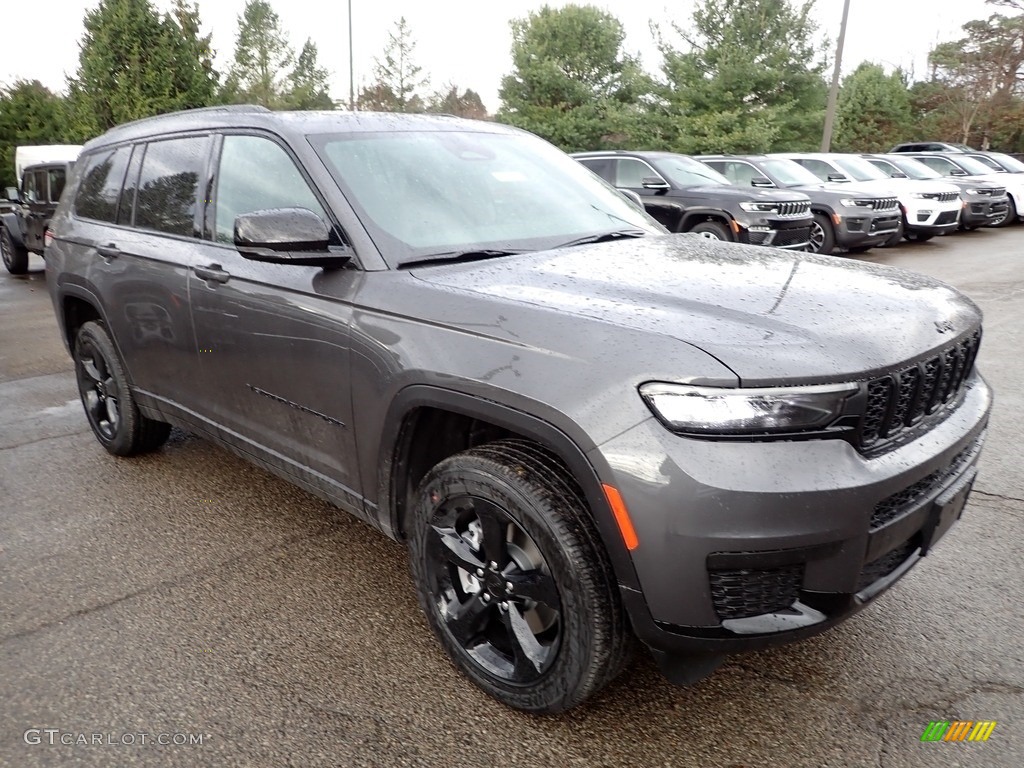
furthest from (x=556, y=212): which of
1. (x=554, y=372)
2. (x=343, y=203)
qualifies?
(x=554, y=372)

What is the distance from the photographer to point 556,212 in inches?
129

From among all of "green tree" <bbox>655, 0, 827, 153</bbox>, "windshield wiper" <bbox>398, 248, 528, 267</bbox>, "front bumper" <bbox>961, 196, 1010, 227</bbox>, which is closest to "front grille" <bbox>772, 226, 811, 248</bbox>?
"front bumper" <bbox>961, 196, 1010, 227</bbox>

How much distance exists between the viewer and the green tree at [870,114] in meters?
39.0

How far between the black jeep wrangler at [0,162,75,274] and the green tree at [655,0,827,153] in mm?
27400

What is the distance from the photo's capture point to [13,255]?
13188 millimetres

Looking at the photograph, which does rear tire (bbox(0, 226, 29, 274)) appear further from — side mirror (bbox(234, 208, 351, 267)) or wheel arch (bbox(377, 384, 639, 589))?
wheel arch (bbox(377, 384, 639, 589))

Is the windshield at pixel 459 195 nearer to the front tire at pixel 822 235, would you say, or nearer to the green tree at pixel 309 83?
the front tire at pixel 822 235

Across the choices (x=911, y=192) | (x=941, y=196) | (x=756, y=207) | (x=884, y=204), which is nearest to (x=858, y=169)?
(x=911, y=192)

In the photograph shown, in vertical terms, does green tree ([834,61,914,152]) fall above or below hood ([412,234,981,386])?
above

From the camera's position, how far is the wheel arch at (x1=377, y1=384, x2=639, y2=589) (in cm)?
202

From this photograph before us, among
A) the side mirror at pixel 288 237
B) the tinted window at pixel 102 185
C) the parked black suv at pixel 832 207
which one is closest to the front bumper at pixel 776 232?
the parked black suv at pixel 832 207

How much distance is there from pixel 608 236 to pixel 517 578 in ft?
5.00

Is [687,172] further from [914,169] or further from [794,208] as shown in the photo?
[914,169]

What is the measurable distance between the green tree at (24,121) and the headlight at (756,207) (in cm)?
2580
